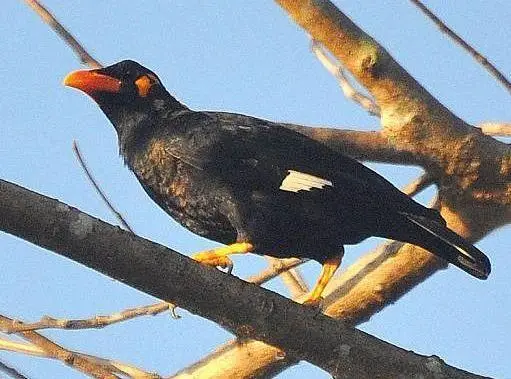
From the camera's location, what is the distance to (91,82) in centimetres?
436

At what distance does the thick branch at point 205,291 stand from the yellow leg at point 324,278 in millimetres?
865

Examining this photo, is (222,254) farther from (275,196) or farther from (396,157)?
(396,157)

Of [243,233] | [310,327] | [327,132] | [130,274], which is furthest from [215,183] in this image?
[130,274]

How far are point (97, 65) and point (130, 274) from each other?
1.95 m

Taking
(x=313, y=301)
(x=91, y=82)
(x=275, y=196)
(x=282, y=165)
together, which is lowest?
(x=313, y=301)

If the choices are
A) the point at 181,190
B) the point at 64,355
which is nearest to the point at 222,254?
the point at 181,190

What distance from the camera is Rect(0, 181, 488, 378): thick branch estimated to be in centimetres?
242

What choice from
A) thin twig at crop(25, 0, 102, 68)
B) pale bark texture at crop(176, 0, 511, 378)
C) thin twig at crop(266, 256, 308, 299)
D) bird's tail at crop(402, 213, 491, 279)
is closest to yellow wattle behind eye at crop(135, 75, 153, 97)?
thin twig at crop(25, 0, 102, 68)

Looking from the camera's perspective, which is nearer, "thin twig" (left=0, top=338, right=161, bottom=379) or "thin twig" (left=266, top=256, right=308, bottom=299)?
"thin twig" (left=0, top=338, right=161, bottom=379)

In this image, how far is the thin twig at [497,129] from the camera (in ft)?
13.0

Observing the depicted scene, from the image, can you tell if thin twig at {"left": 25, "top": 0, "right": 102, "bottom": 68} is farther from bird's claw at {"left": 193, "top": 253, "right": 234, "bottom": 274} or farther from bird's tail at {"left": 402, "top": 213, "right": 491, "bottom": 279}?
bird's tail at {"left": 402, "top": 213, "right": 491, "bottom": 279}

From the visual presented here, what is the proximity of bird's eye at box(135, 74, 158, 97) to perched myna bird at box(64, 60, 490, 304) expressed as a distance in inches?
17.9

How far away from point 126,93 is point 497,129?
4.95 ft

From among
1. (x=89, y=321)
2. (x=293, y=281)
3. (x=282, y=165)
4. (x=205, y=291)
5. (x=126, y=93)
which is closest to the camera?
(x=205, y=291)
